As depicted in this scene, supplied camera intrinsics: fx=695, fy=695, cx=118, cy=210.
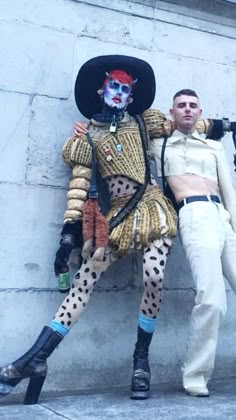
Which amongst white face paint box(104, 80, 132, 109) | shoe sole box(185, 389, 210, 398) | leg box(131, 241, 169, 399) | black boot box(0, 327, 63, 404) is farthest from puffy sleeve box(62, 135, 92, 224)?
shoe sole box(185, 389, 210, 398)

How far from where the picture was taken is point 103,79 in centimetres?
459

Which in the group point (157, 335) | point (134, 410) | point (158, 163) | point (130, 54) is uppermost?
point (130, 54)

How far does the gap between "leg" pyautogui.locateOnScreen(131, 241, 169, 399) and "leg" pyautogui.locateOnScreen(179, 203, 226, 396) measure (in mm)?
206

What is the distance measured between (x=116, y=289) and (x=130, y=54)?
1675mm

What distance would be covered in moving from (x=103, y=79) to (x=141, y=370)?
1.89 m

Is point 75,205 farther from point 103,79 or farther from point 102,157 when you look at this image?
point 103,79

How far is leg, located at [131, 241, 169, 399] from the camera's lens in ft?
14.0

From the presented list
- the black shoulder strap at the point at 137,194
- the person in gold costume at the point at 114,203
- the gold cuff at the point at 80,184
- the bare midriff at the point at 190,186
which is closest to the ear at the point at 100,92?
the person in gold costume at the point at 114,203

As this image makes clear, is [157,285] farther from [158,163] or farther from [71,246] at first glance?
[158,163]

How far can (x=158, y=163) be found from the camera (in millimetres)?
4727

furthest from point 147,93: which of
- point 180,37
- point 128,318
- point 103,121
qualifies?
point 128,318

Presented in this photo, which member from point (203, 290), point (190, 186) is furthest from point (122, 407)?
point (190, 186)

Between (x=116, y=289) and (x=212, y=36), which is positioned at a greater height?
(x=212, y=36)

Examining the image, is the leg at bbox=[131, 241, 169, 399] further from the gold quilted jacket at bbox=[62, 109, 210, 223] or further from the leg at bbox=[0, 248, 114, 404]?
the gold quilted jacket at bbox=[62, 109, 210, 223]
